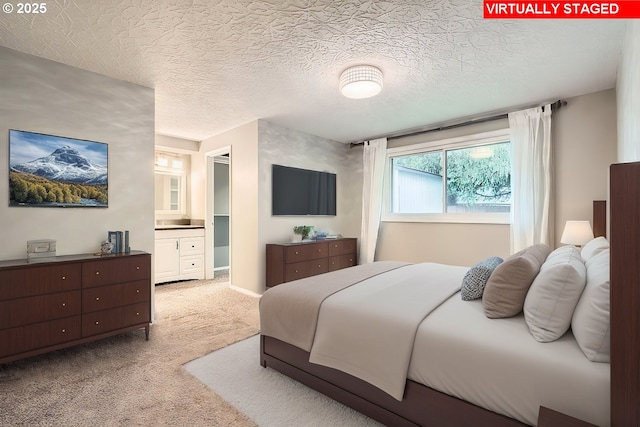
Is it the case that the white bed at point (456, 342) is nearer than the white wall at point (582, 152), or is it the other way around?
the white bed at point (456, 342)

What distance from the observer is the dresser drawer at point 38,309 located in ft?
6.94

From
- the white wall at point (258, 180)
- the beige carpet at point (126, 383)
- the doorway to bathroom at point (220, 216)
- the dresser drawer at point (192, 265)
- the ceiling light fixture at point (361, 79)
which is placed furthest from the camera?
the doorway to bathroom at point (220, 216)

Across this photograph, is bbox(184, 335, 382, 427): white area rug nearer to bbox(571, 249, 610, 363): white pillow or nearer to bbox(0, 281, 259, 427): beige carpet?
bbox(0, 281, 259, 427): beige carpet

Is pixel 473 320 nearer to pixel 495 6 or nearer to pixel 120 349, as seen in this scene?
pixel 495 6

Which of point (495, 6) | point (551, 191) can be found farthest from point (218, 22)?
point (551, 191)

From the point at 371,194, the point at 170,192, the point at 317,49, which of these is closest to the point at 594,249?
the point at 317,49

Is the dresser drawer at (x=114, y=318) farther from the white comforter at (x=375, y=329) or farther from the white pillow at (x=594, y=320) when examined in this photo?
the white pillow at (x=594, y=320)

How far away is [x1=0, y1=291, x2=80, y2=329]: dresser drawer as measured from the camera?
6.94ft

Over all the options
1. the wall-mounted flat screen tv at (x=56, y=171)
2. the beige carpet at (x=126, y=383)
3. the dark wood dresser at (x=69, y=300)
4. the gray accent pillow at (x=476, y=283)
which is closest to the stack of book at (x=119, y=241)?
the dark wood dresser at (x=69, y=300)

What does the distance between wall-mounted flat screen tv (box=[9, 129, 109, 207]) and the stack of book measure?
0.34m

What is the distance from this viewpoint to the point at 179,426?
5.42 ft

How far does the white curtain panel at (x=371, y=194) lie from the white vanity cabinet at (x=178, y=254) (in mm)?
2948

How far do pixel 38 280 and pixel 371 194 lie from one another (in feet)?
13.9

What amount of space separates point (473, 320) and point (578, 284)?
0.49m
